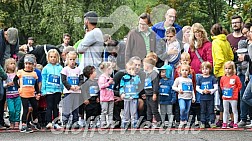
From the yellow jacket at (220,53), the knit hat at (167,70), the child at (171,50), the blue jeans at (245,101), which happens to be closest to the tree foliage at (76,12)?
the yellow jacket at (220,53)

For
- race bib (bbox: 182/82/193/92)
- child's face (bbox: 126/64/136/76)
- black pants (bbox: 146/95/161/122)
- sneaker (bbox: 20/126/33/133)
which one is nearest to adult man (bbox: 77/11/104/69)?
child's face (bbox: 126/64/136/76)

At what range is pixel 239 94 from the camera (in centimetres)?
992

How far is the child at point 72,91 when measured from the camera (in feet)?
31.4

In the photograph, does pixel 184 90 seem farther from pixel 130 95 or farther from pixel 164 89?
pixel 130 95

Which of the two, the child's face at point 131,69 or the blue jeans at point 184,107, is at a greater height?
the child's face at point 131,69

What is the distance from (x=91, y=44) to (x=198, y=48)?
201 centimetres

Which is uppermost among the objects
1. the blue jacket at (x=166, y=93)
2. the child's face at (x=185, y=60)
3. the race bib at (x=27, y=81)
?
the child's face at (x=185, y=60)

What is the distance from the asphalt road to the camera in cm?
847

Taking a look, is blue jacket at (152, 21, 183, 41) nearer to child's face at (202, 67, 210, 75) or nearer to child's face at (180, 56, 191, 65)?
child's face at (180, 56, 191, 65)

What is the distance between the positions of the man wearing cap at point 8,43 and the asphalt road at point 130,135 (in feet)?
5.82

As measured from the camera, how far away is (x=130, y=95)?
9.66 meters

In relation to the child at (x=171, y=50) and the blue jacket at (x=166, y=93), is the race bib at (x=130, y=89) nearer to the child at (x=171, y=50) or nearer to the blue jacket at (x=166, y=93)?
the blue jacket at (x=166, y=93)

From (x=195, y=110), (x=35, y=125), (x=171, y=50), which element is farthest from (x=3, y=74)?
(x=195, y=110)

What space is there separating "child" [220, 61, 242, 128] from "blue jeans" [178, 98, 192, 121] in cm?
67
